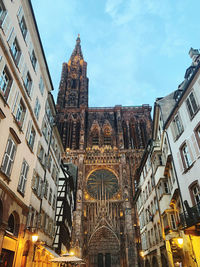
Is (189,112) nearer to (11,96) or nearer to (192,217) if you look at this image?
(192,217)

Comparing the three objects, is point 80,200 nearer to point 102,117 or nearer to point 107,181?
point 107,181

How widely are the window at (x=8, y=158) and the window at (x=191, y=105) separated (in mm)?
9795

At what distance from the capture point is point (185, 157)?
14.2 m

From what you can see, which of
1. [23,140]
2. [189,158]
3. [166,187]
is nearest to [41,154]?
[23,140]

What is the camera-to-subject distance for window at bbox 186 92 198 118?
12.9m

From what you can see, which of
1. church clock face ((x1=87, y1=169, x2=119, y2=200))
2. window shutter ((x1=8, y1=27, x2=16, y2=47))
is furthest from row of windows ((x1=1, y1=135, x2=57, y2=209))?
church clock face ((x1=87, y1=169, x2=119, y2=200))

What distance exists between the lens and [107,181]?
144ft

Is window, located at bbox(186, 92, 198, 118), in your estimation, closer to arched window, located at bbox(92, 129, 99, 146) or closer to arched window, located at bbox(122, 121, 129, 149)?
arched window, located at bbox(122, 121, 129, 149)

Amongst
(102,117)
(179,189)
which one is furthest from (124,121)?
(179,189)

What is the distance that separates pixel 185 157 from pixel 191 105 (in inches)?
127

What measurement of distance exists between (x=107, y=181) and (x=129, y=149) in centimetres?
833

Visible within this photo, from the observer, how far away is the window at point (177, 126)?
1493cm

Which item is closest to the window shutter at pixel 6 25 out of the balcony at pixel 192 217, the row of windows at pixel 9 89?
the row of windows at pixel 9 89

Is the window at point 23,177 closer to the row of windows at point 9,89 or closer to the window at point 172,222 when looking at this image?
the row of windows at point 9,89
